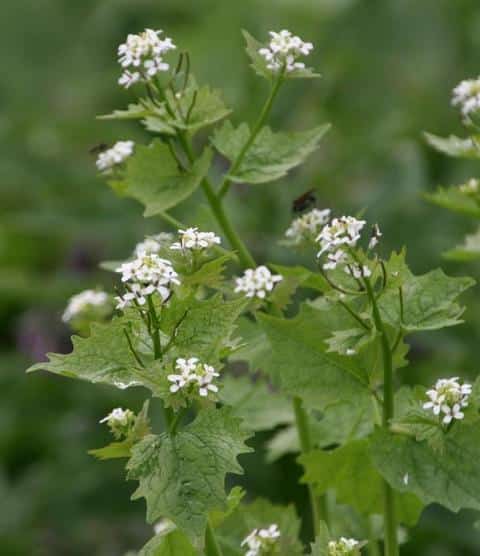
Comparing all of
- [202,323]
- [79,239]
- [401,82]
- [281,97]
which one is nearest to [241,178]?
[202,323]

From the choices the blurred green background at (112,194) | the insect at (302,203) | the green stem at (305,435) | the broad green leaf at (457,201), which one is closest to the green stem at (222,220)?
the insect at (302,203)

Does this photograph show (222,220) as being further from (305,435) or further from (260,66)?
(305,435)

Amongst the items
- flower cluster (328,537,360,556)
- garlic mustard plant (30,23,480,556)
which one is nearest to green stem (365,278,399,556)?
garlic mustard plant (30,23,480,556)

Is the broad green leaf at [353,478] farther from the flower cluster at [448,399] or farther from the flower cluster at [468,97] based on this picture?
the flower cluster at [468,97]

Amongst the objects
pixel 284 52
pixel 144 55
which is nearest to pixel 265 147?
pixel 284 52

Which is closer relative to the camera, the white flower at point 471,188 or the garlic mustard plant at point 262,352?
the garlic mustard plant at point 262,352

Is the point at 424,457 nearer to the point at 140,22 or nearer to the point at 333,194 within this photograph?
the point at 333,194
